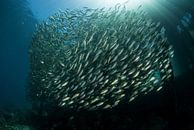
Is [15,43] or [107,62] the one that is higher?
[15,43]

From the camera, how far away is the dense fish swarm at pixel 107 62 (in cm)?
966

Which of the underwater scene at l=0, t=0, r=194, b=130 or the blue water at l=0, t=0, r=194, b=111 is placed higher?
the blue water at l=0, t=0, r=194, b=111

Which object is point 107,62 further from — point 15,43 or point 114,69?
point 15,43

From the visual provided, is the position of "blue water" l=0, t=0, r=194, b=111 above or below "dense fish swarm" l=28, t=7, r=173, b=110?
above

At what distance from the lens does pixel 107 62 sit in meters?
9.70

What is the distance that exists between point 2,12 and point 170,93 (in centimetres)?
2785

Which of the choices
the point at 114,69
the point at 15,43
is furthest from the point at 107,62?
the point at 15,43

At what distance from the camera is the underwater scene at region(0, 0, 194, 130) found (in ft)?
32.1

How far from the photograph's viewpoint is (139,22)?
10789 millimetres

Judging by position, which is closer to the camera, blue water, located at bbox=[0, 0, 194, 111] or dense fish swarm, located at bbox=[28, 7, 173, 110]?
dense fish swarm, located at bbox=[28, 7, 173, 110]

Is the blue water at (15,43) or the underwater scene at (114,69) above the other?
the blue water at (15,43)

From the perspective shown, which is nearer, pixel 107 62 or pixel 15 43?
pixel 107 62

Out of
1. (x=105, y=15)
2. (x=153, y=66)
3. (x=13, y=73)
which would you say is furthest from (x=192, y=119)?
(x=13, y=73)

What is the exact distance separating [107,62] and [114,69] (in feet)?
1.03
